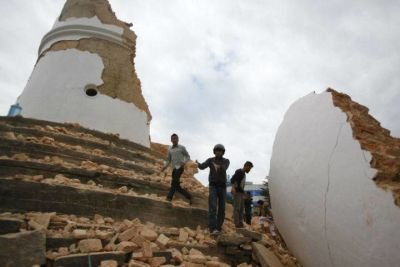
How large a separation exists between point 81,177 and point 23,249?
2.18m

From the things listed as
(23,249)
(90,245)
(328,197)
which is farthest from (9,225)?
(328,197)

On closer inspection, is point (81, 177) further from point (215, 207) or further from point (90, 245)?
point (215, 207)

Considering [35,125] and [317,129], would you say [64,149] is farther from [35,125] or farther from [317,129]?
[317,129]

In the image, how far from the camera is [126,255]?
3268 millimetres

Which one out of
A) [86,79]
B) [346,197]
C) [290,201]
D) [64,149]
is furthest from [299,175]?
[86,79]

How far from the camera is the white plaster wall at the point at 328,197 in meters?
2.31

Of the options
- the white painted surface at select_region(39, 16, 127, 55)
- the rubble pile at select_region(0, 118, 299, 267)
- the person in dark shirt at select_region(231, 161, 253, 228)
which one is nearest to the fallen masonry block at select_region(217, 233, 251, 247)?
the rubble pile at select_region(0, 118, 299, 267)

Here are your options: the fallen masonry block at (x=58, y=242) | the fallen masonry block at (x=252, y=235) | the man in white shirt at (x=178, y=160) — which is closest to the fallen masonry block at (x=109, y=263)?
the fallen masonry block at (x=58, y=242)

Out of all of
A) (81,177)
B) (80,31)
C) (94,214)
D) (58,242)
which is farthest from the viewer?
(80,31)

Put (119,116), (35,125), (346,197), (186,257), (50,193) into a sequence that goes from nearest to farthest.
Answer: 1. (346,197)
2. (186,257)
3. (50,193)
4. (35,125)
5. (119,116)

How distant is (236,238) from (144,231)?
1.18 meters

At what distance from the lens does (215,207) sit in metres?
4.63

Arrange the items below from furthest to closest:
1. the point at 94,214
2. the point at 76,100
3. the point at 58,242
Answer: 1. the point at 76,100
2. the point at 94,214
3. the point at 58,242

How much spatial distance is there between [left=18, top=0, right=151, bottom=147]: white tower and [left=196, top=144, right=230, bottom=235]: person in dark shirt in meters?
3.80
